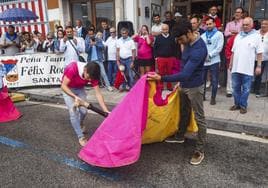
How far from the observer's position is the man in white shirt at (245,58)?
5656 millimetres

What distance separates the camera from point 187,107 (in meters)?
4.50

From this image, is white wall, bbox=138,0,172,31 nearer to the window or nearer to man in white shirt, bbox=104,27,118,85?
man in white shirt, bbox=104,27,118,85

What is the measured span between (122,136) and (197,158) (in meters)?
1.15

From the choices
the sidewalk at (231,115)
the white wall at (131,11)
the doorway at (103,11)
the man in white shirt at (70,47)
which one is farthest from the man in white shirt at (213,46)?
the doorway at (103,11)

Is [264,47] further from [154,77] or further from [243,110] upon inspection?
[154,77]

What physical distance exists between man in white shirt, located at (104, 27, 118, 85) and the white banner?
1.47 m

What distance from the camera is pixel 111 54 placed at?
26.9 feet

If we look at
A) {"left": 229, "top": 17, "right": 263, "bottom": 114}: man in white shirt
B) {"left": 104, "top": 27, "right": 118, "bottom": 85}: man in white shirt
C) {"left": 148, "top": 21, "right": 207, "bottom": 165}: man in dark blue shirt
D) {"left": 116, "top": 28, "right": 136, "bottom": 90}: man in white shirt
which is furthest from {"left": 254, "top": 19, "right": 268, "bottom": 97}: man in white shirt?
{"left": 104, "top": 27, "right": 118, "bottom": 85}: man in white shirt

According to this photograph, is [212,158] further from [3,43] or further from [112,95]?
[3,43]

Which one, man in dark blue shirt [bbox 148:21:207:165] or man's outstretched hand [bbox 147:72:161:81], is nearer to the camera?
man in dark blue shirt [bbox 148:21:207:165]

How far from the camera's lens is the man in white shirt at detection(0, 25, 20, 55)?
30.9ft

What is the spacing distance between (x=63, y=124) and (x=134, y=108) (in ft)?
8.15

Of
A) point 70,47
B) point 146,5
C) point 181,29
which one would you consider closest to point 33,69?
point 70,47

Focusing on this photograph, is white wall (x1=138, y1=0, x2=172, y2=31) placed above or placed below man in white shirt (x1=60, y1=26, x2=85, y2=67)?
above
